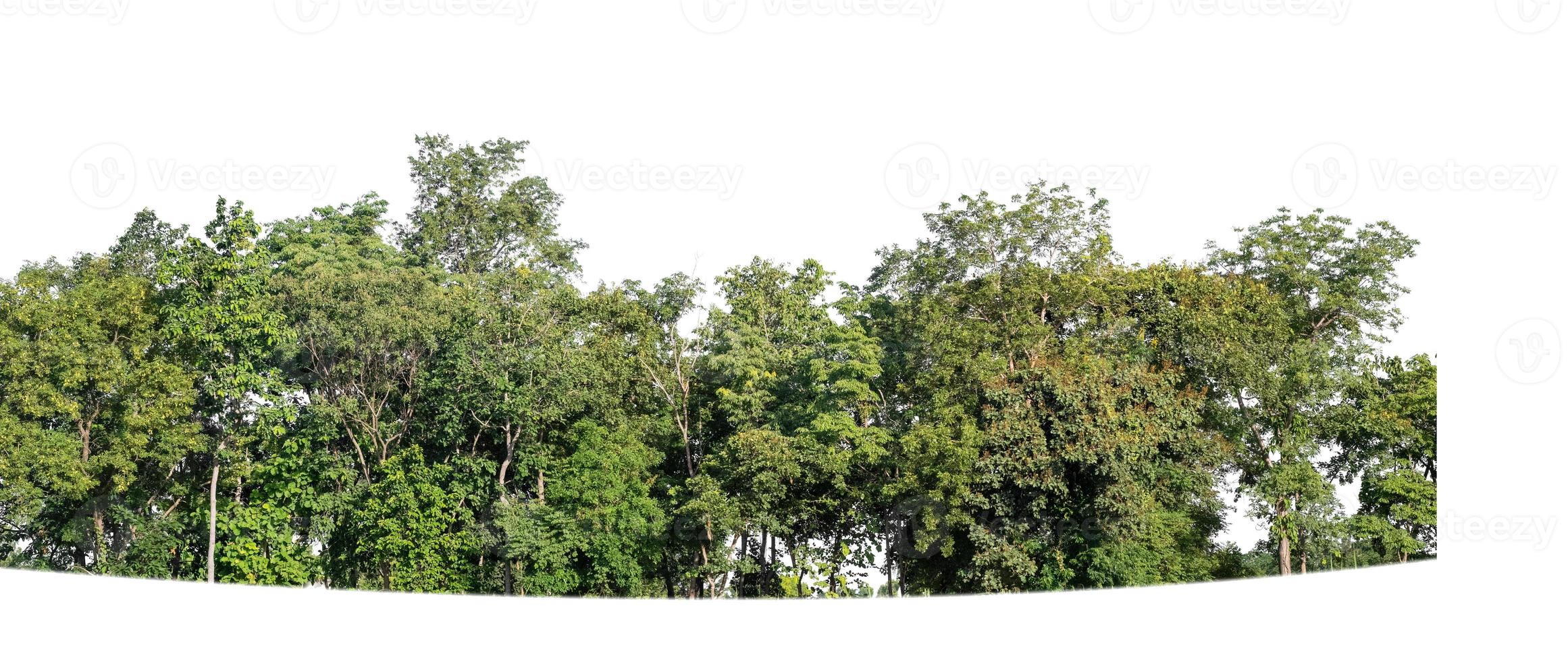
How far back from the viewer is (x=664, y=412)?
90.3 feet

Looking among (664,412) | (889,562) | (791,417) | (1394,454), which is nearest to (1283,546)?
(1394,454)

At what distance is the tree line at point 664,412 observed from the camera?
24094 mm

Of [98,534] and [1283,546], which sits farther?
[98,534]

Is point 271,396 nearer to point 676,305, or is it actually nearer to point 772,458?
point 676,305

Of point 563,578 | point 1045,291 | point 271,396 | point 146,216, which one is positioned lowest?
point 563,578

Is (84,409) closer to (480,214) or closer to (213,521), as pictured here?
(213,521)

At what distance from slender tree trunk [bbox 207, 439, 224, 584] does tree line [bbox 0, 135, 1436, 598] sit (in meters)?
0.10

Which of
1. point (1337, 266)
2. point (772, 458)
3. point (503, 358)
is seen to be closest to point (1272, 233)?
point (1337, 266)

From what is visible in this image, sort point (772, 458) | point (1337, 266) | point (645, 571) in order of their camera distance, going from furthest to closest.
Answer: point (1337, 266) < point (645, 571) < point (772, 458)

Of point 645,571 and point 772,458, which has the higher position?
point 772,458

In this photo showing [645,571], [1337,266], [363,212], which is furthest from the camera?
[363,212]

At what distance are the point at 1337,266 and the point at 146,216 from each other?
80.3 ft

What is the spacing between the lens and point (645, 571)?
25.6 meters

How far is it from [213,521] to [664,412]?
351 inches
